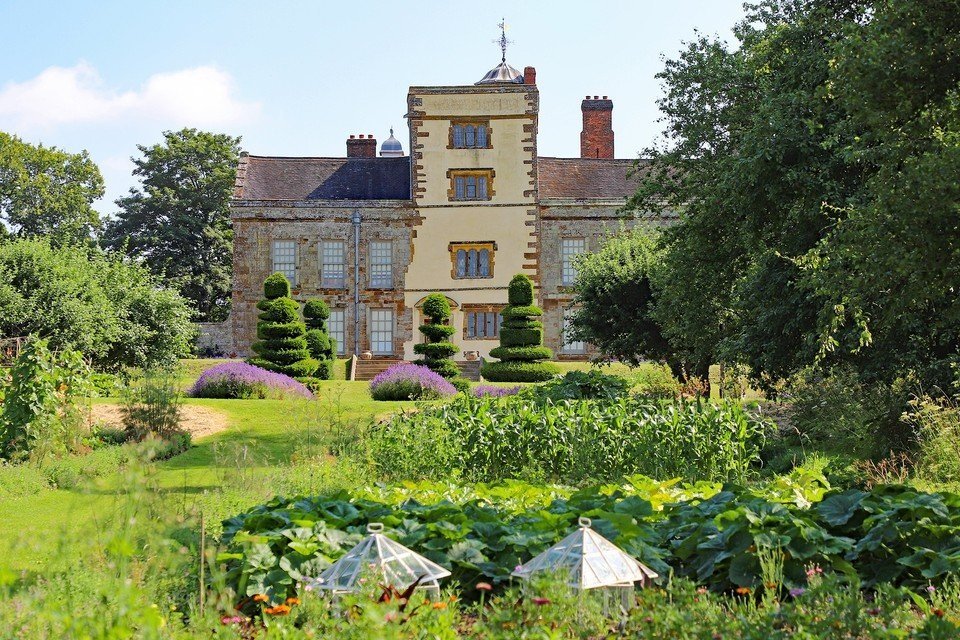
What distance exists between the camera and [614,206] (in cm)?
3684

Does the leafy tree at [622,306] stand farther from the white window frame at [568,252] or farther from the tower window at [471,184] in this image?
the tower window at [471,184]

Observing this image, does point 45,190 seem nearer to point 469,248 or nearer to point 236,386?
point 469,248

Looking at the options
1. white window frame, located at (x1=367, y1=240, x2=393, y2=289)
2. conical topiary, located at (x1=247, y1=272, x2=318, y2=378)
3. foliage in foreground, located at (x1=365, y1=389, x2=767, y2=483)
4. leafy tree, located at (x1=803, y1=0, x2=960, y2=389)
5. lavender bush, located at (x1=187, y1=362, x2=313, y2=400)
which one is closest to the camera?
leafy tree, located at (x1=803, y1=0, x2=960, y2=389)

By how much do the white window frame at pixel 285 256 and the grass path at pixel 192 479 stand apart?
1743cm

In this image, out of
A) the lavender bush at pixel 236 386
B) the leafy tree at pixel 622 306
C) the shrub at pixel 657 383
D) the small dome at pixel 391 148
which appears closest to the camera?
the shrub at pixel 657 383

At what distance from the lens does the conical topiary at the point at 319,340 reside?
29.5 metres

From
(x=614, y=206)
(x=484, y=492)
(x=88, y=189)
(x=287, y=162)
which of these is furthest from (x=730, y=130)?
(x=88, y=189)

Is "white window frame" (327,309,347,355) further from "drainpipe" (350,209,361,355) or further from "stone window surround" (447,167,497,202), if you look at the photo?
"stone window surround" (447,167,497,202)

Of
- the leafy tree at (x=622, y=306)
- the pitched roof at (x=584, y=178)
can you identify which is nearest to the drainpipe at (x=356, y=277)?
the pitched roof at (x=584, y=178)

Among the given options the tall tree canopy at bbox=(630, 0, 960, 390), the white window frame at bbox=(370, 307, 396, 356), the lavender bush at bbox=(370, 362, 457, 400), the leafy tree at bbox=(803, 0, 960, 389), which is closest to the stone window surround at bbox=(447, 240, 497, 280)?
the white window frame at bbox=(370, 307, 396, 356)

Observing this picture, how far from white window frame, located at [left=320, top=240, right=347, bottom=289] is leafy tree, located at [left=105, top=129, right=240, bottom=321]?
8.79 metres

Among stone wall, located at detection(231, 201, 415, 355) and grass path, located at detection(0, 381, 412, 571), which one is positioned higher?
stone wall, located at detection(231, 201, 415, 355)

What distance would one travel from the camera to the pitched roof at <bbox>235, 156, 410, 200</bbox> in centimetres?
3738

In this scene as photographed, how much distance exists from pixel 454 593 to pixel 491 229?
3233 cm
